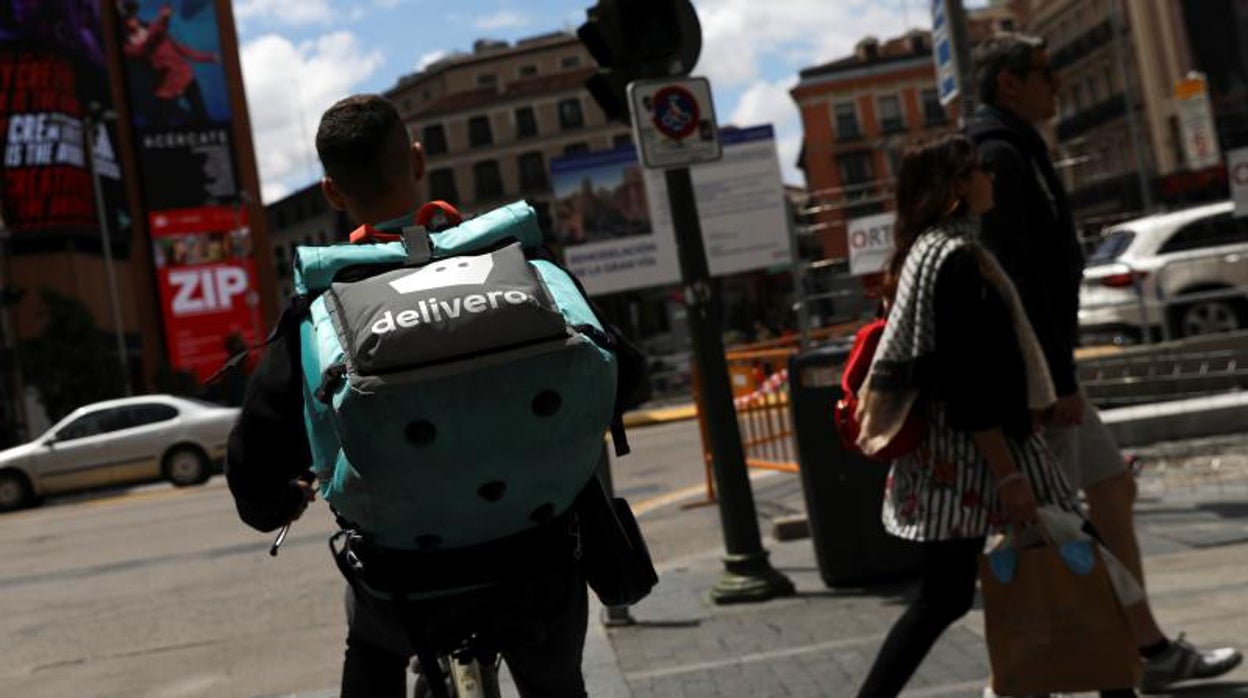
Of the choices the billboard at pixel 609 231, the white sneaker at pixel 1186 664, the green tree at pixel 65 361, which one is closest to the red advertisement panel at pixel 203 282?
the green tree at pixel 65 361

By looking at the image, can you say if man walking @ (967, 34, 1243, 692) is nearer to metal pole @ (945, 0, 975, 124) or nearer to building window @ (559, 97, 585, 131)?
metal pole @ (945, 0, 975, 124)

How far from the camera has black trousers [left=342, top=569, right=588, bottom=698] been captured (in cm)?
265

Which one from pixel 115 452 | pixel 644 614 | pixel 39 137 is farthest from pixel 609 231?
pixel 644 614

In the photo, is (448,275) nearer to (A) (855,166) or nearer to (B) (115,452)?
(B) (115,452)

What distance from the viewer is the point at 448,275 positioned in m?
2.55

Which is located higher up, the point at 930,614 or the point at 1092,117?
the point at 1092,117

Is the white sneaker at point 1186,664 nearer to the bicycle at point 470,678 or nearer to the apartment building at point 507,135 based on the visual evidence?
the bicycle at point 470,678

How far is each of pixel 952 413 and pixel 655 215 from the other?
2883 centimetres

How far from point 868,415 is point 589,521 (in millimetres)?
1524

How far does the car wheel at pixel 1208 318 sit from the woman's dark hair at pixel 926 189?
38.7 feet

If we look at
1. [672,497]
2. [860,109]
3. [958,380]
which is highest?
[860,109]

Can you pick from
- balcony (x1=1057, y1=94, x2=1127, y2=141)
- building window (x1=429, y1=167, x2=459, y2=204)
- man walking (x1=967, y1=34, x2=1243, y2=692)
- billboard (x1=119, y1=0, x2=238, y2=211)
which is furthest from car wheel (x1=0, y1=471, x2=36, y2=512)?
building window (x1=429, y1=167, x2=459, y2=204)

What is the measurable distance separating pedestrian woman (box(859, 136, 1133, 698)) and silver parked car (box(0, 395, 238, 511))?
22329 mm

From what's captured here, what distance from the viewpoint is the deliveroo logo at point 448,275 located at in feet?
8.27
